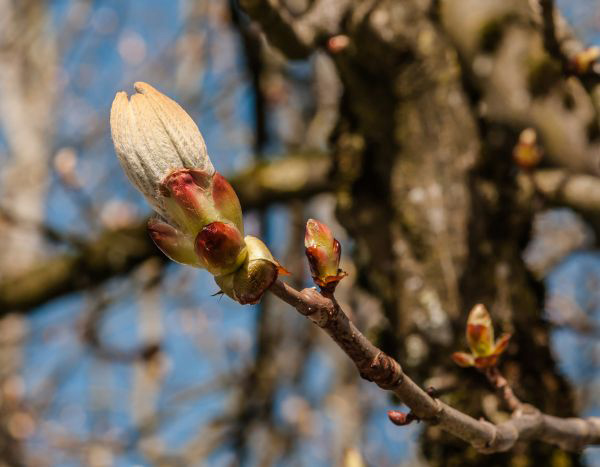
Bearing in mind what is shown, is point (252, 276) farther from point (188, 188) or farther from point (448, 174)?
point (448, 174)

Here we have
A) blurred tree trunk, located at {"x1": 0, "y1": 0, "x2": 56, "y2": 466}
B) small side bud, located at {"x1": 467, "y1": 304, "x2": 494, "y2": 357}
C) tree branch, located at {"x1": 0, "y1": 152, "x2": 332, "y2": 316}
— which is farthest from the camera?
blurred tree trunk, located at {"x1": 0, "y1": 0, "x2": 56, "y2": 466}

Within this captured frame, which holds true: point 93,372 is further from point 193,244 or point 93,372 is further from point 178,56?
point 193,244

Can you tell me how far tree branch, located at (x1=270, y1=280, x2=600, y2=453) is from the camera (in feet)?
2.04

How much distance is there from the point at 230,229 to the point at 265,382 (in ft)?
6.28

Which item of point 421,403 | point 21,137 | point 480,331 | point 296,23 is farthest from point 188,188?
point 21,137

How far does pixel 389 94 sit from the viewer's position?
1579 millimetres

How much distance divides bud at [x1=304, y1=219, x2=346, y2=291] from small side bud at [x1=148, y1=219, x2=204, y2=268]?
11 centimetres

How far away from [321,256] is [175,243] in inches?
5.4

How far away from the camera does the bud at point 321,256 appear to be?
66cm

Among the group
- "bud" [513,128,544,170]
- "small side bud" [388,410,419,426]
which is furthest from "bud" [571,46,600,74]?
"small side bud" [388,410,419,426]

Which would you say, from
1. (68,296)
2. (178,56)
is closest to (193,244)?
(68,296)

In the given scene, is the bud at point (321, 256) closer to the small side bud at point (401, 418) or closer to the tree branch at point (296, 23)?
the small side bud at point (401, 418)

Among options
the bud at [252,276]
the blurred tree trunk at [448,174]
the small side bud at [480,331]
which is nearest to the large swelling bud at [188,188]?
the bud at [252,276]

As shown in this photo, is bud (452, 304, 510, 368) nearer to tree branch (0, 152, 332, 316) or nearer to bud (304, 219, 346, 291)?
bud (304, 219, 346, 291)
